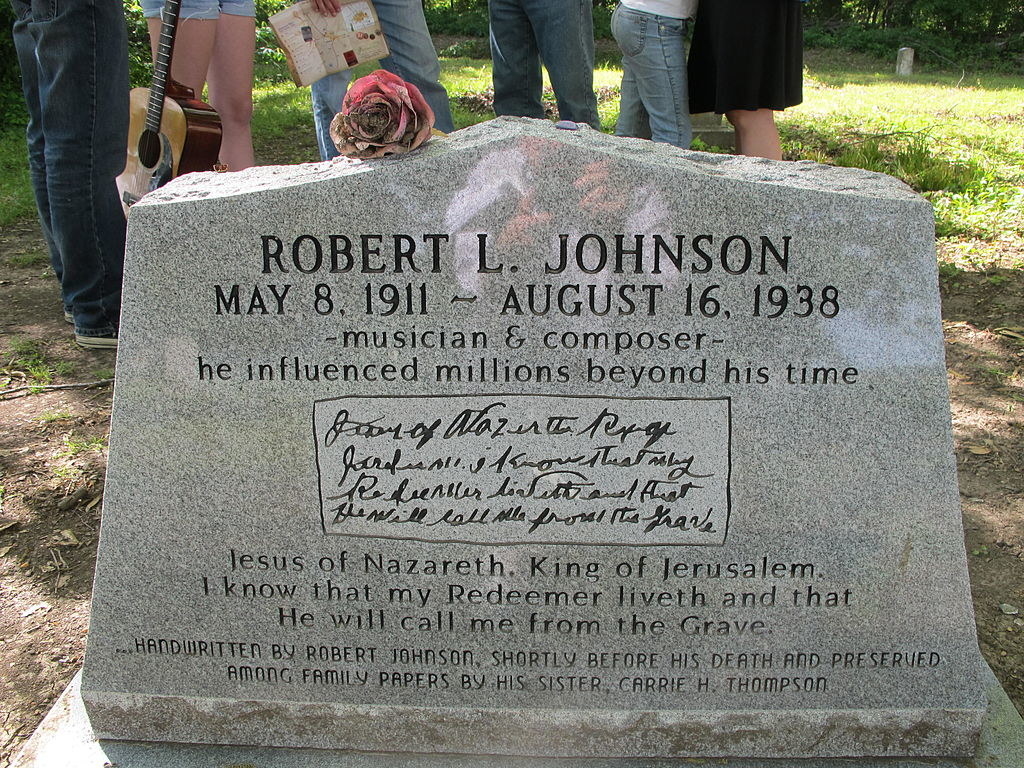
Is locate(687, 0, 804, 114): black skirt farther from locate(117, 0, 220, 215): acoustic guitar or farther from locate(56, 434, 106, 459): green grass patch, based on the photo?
locate(56, 434, 106, 459): green grass patch

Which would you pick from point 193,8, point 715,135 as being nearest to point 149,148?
point 193,8

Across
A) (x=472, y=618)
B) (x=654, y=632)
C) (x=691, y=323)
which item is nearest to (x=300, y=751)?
(x=472, y=618)

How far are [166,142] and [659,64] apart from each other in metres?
2.07

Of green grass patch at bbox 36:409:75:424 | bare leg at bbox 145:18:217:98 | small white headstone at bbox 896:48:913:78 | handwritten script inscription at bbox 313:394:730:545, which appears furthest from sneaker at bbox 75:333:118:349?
small white headstone at bbox 896:48:913:78

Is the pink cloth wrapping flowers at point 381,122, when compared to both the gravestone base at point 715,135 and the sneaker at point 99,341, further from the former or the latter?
the gravestone base at point 715,135

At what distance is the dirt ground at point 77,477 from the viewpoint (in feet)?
8.16

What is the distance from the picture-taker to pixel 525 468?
1.95m

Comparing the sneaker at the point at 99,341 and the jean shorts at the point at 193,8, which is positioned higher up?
the jean shorts at the point at 193,8

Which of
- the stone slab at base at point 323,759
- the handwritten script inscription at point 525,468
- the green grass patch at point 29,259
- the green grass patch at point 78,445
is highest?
the handwritten script inscription at point 525,468

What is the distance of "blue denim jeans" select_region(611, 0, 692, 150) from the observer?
12.8 ft

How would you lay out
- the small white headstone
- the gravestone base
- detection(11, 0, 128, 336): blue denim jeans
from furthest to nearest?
the small white headstone
the gravestone base
detection(11, 0, 128, 336): blue denim jeans

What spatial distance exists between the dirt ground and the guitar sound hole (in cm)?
88

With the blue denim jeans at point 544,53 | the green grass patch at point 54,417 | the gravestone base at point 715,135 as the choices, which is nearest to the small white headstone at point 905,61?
the gravestone base at point 715,135

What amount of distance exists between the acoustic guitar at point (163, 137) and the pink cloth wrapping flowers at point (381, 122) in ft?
7.01
